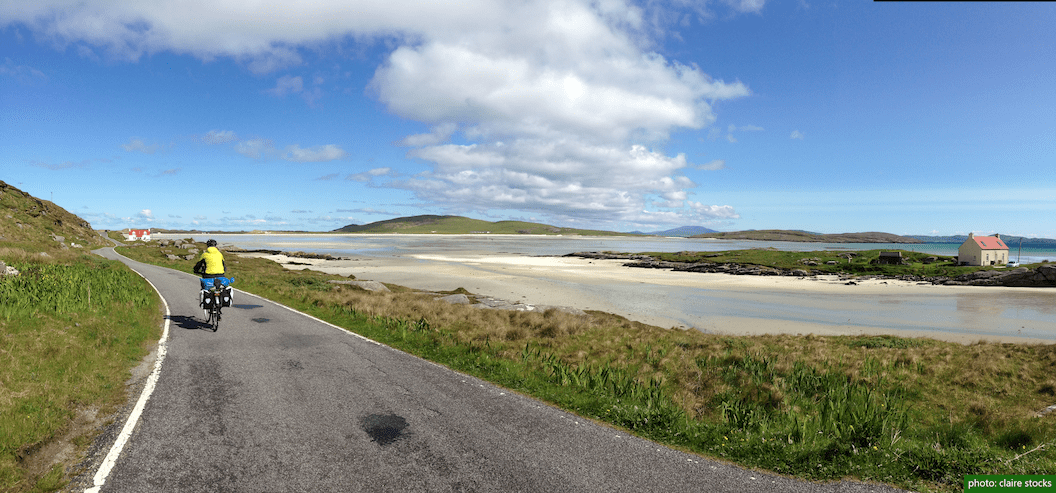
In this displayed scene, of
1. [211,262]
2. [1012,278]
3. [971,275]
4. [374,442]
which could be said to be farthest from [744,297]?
[374,442]

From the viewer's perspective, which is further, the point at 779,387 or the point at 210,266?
the point at 210,266

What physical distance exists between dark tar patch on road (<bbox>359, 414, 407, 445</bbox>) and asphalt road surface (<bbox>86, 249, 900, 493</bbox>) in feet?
0.09

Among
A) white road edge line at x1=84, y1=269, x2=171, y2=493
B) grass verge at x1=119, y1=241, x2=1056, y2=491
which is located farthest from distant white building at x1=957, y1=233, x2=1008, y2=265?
white road edge line at x1=84, y1=269, x2=171, y2=493

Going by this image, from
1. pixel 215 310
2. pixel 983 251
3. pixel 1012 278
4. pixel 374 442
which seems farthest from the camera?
pixel 983 251

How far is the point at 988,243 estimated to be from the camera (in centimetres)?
6378

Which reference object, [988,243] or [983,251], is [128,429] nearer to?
[983,251]

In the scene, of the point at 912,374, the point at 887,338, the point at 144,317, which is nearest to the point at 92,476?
the point at 144,317

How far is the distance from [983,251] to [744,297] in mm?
49792

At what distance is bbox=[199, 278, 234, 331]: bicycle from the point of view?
1557 cm

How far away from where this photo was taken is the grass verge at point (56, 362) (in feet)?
21.0

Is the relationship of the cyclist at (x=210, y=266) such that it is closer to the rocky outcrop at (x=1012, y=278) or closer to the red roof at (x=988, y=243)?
the rocky outcrop at (x=1012, y=278)

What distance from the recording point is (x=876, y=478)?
6.38m

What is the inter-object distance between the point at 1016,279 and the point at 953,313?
93.3 ft

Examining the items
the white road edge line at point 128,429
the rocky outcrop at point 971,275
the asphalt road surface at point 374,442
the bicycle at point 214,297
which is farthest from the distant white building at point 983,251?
the white road edge line at point 128,429
